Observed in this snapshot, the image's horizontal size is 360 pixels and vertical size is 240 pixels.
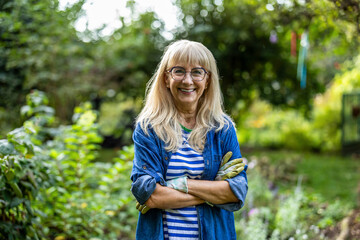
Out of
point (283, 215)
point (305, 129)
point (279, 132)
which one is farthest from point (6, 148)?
point (279, 132)

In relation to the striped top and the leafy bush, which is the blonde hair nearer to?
the striped top

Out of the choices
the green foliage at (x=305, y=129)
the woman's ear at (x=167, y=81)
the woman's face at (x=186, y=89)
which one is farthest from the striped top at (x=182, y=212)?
the green foliage at (x=305, y=129)

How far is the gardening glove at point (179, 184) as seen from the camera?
1.79 meters

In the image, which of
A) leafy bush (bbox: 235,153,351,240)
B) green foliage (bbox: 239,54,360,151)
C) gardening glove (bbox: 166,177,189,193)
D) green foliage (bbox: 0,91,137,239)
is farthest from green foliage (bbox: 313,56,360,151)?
gardening glove (bbox: 166,177,189,193)

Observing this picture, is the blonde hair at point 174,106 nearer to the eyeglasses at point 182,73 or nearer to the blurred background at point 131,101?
the eyeglasses at point 182,73

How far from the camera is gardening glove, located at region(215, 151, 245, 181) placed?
1867 millimetres

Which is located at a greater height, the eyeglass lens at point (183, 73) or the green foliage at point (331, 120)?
the eyeglass lens at point (183, 73)

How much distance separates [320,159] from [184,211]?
8.78 metres

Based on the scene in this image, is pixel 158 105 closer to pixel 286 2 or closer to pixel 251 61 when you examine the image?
pixel 286 2

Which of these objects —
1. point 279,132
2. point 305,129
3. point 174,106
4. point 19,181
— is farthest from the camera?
point 279,132

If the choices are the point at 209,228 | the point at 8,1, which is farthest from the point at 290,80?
the point at 209,228

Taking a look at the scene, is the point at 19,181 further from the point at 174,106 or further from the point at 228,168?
the point at 228,168

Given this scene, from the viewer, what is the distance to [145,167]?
179 cm

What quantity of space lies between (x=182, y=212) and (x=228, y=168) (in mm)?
313
